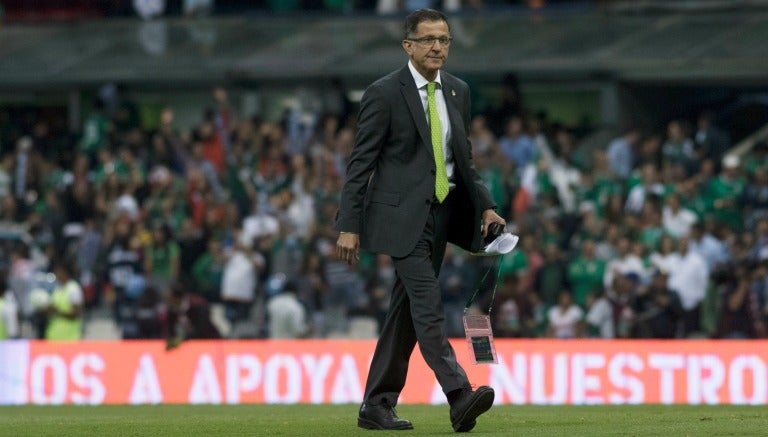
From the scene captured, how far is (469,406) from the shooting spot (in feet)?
30.1

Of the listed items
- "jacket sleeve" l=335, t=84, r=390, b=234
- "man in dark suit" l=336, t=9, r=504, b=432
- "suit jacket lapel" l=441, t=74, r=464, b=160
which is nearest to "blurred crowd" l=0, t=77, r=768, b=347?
"man in dark suit" l=336, t=9, r=504, b=432

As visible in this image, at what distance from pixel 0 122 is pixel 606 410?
1899 cm

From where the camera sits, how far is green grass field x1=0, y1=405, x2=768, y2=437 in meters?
9.30

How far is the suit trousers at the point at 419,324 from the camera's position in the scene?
30.7 feet

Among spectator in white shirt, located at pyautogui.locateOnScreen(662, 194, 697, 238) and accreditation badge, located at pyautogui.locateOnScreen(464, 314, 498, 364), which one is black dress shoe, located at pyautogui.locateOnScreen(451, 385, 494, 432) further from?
spectator in white shirt, located at pyautogui.locateOnScreen(662, 194, 697, 238)

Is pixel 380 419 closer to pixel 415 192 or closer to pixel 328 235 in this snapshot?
pixel 415 192

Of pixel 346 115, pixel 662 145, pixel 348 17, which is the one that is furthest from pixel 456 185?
pixel 348 17

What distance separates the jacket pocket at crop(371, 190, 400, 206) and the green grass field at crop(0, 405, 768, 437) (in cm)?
120

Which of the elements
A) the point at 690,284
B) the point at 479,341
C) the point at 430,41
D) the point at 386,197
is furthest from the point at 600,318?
the point at 430,41

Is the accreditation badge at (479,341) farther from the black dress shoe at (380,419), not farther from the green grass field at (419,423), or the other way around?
the black dress shoe at (380,419)

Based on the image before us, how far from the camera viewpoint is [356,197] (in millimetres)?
9461

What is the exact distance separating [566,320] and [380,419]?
33.2ft

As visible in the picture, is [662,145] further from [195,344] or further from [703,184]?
[195,344]

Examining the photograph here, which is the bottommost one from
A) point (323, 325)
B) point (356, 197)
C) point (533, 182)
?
point (323, 325)
